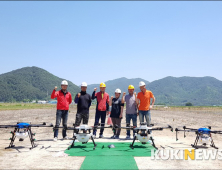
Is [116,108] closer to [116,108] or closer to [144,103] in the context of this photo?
[116,108]

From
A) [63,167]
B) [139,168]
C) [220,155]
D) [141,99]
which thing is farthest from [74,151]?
[220,155]

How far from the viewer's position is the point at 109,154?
23.5 feet

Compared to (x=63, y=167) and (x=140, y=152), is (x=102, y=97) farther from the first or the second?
(x=63, y=167)

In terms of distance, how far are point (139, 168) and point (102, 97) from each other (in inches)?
184

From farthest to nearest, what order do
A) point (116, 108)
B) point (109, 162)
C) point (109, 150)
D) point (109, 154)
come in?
point (116, 108), point (109, 150), point (109, 154), point (109, 162)

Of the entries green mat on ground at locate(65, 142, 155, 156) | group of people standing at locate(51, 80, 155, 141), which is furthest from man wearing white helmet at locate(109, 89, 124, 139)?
green mat on ground at locate(65, 142, 155, 156)

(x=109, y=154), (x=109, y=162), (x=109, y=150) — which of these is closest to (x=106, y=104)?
(x=109, y=150)

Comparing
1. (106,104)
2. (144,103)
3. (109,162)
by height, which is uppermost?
(144,103)

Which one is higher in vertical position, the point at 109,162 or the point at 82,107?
the point at 82,107

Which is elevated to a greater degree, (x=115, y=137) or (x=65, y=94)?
(x=65, y=94)

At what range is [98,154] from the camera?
23.5ft

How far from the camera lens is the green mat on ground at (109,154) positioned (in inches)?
236

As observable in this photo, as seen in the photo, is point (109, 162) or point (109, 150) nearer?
point (109, 162)

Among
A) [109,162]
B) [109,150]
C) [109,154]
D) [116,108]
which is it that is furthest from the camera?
[116,108]
